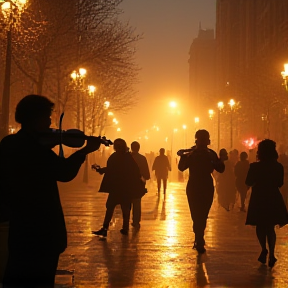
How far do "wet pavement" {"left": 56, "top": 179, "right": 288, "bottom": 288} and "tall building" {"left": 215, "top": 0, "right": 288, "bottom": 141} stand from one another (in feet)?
110

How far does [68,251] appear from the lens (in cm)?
1033

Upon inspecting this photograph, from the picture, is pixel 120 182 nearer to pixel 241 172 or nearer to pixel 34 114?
pixel 241 172

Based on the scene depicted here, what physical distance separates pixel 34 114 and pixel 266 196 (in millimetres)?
5631

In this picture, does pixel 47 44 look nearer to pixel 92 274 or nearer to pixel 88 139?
pixel 92 274

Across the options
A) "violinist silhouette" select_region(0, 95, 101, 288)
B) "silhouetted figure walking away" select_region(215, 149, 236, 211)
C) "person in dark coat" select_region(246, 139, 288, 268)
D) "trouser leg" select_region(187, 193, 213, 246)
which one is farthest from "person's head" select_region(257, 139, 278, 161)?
"silhouetted figure walking away" select_region(215, 149, 236, 211)

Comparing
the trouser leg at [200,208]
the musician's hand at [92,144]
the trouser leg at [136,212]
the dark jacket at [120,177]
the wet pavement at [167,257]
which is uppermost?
the musician's hand at [92,144]

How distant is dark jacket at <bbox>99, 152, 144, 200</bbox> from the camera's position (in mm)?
12328

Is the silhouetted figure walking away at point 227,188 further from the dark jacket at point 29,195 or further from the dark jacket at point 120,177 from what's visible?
the dark jacket at point 29,195

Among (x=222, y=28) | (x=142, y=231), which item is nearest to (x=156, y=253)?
(x=142, y=231)

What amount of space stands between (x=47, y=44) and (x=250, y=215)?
844 inches

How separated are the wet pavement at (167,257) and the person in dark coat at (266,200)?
0.41m

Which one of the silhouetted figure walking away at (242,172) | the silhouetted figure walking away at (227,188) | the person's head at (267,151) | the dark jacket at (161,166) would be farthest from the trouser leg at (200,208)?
the dark jacket at (161,166)

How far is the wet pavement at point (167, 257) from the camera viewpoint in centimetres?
788

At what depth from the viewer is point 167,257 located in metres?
9.66
